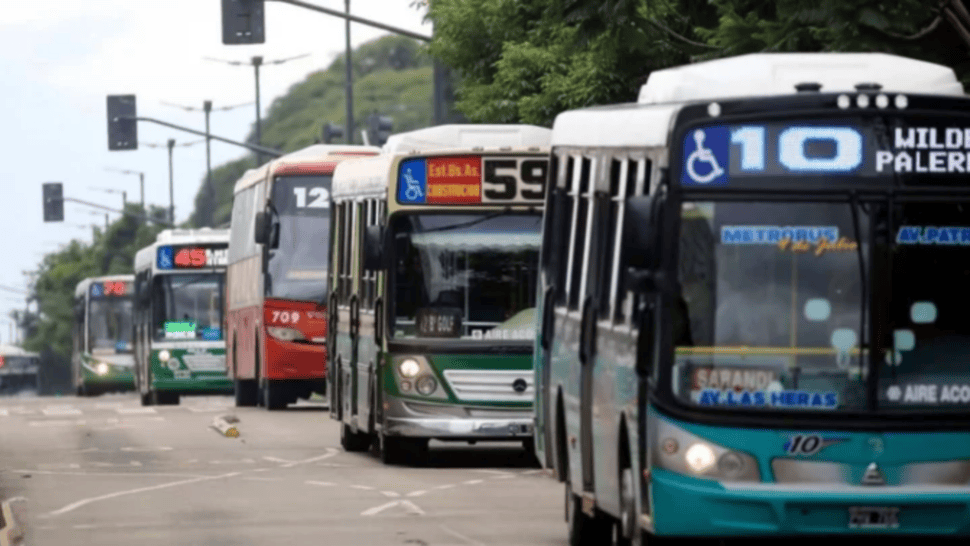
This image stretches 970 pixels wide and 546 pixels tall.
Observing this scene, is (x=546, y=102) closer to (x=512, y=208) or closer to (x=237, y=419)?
(x=237, y=419)

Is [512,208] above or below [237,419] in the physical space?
above

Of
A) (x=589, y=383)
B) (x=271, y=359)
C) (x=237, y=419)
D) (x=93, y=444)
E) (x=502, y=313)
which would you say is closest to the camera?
(x=589, y=383)

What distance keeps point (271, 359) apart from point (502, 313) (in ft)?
53.7

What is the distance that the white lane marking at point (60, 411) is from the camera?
4507 centimetres

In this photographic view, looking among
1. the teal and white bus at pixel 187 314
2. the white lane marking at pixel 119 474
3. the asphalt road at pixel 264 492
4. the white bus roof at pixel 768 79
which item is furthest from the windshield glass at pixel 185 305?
the white bus roof at pixel 768 79

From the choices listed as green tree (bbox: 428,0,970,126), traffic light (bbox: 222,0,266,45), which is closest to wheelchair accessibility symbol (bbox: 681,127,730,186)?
green tree (bbox: 428,0,970,126)

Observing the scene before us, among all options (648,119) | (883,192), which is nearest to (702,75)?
(648,119)

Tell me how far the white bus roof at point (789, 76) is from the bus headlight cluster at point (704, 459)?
74.3 inches

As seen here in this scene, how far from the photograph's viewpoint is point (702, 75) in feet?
47.8

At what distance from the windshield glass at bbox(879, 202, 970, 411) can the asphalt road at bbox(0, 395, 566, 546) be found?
434 cm

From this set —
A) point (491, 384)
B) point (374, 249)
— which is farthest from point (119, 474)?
point (491, 384)

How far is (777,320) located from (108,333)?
55.6m

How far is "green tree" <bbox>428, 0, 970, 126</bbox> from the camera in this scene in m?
20.3

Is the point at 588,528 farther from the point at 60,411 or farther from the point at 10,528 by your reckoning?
the point at 60,411
